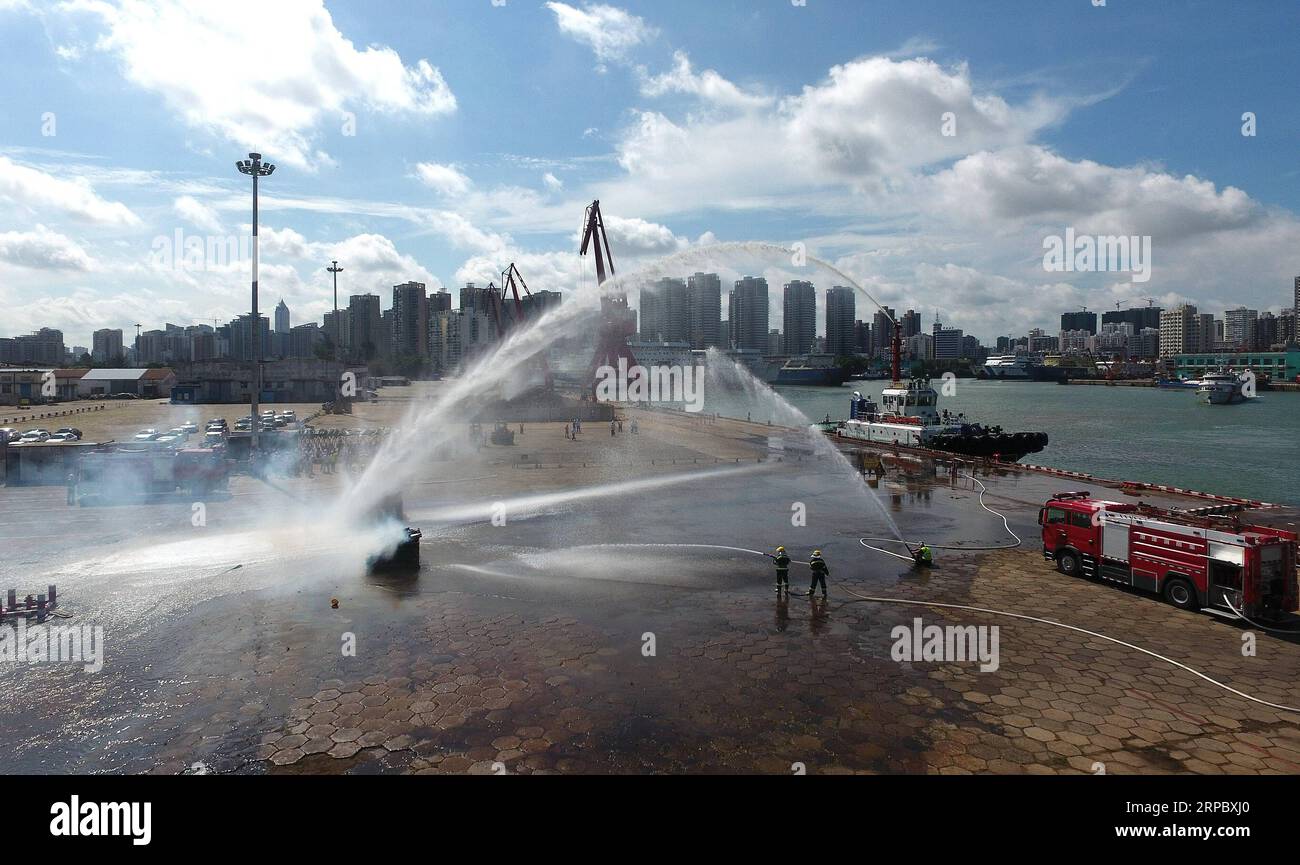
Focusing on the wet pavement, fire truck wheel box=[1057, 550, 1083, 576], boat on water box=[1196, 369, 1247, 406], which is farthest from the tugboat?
boat on water box=[1196, 369, 1247, 406]

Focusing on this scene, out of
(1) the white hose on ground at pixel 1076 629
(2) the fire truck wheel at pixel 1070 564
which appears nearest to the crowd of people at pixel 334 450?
(1) the white hose on ground at pixel 1076 629

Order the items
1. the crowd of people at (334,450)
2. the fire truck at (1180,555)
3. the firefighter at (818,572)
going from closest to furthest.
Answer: the fire truck at (1180,555) → the firefighter at (818,572) → the crowd of people at (334,450)

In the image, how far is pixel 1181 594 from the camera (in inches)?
727

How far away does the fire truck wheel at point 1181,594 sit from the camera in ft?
59.8

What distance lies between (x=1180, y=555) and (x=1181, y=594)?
3.35 feet

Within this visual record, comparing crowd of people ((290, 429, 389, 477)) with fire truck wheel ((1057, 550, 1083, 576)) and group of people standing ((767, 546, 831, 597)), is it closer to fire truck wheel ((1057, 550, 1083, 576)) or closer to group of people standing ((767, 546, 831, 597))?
group of people standing ((767, 546, 831, 597))

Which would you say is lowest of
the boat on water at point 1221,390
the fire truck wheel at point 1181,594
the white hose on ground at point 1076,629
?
the white hose on ground at point 1076,629

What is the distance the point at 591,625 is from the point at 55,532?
→ 2234 cm

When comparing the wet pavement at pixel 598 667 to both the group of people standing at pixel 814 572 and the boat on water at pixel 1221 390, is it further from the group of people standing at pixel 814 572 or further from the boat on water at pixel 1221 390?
the boat on water at pixel 1221 390

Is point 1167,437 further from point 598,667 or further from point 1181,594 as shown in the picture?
point 598,667

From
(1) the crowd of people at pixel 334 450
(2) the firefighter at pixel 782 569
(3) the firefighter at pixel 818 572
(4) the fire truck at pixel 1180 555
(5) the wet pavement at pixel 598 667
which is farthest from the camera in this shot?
(1) the crowd of people at pixel 334 450

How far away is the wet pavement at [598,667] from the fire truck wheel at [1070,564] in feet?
1.42

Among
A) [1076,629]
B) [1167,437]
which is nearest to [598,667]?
[1076,629]
